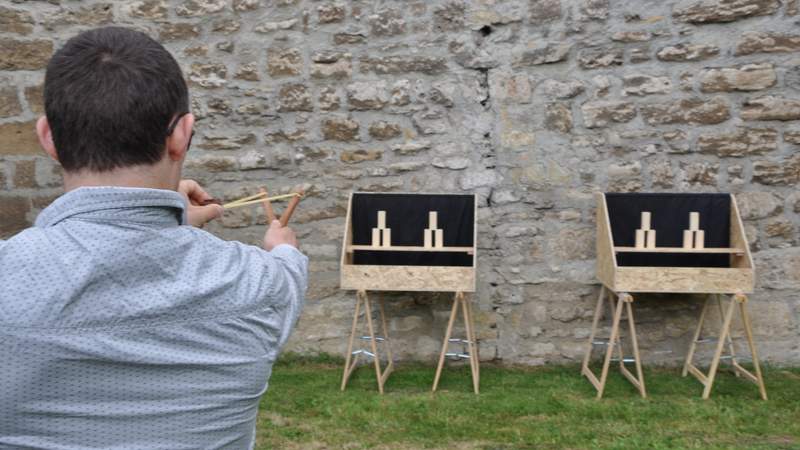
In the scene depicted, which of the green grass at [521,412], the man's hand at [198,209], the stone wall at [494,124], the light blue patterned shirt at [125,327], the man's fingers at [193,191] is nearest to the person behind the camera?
the light blue patterned shirt at [125,327]

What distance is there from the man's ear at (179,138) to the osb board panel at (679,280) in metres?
3.13

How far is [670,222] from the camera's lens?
4145 mm

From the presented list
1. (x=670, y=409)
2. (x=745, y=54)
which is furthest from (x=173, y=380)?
(x=745, y=54)

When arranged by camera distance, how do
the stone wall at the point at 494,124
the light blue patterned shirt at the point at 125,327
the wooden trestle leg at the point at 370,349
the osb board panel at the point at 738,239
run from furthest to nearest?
1. the stone wall at the point at 494,124
2. the wooden trestle leg at the point at 370,349
3. the osb board panel at the point at 738,239
4. the light blue patterned shirt at the point at 125,327

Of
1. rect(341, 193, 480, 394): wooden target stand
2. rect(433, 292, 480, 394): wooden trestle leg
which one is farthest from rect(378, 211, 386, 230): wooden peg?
rect(433, 292, 480, 394): wooden trestle leg

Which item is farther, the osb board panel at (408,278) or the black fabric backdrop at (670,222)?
the black fabric backdrop at (670,222)

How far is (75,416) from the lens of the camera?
2.68ft

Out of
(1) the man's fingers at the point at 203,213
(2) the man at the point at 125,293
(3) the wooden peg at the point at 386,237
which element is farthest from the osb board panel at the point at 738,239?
(2) the man at the point at 125,293

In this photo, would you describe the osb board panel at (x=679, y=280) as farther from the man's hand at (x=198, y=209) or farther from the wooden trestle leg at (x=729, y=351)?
the man's hand at (x=198, y=209)

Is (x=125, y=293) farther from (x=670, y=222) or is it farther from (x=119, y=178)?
(x=670, y=222)

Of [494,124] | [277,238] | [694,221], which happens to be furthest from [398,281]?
[277,238]

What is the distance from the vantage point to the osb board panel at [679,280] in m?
3.77

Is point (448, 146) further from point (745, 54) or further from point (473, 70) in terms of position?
point (745, 54)

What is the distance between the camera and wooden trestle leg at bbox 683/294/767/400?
380cm
